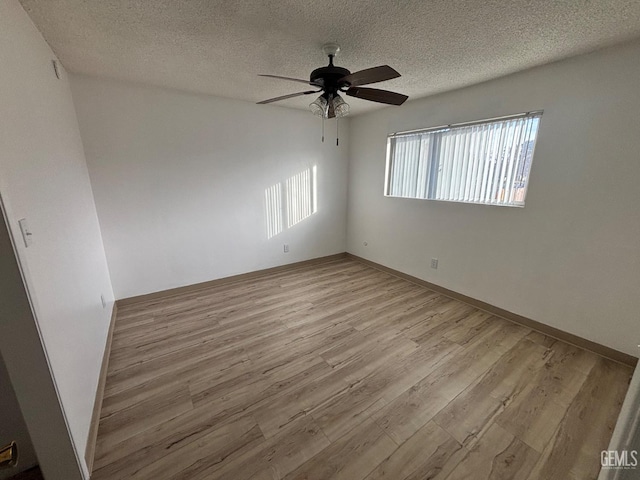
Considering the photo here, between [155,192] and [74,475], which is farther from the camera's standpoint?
[155,192]

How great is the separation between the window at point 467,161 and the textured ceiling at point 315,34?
21.1 inches

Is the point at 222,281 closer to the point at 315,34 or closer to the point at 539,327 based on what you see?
the point at 315,34

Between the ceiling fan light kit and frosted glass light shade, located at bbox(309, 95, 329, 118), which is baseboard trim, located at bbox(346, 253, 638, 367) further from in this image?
frosted glass light shade, located at bbox(309, 95, 329, 118)

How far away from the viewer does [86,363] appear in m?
1.52

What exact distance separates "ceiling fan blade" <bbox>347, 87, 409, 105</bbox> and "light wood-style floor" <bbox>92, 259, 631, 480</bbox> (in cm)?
203

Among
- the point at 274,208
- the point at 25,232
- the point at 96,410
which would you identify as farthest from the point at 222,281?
the point at 25,232

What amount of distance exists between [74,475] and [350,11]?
2.72 metres

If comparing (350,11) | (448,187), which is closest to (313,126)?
(448,187)

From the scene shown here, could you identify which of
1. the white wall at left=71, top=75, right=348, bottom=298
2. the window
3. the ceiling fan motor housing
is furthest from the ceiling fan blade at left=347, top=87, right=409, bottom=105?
the white wall at left=71, top=75, right=348, bottom=298

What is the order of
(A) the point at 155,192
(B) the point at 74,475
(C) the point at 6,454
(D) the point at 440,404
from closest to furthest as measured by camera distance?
(C) the point at 6,454
(B) the point at 74,475
(D) the point at 440,404
(A) the point at 155,192

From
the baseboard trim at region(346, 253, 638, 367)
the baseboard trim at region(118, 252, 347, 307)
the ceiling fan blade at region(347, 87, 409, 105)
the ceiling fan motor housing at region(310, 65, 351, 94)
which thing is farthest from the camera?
the baseboard trim at region(118, 252, 347, 307)

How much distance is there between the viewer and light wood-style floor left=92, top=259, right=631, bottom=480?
1.32 metres

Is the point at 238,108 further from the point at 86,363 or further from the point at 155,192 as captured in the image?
the point at 86,363

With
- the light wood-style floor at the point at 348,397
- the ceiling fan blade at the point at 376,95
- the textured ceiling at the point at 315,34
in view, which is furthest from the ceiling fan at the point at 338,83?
the light wood-style floor at the point at 348,397
